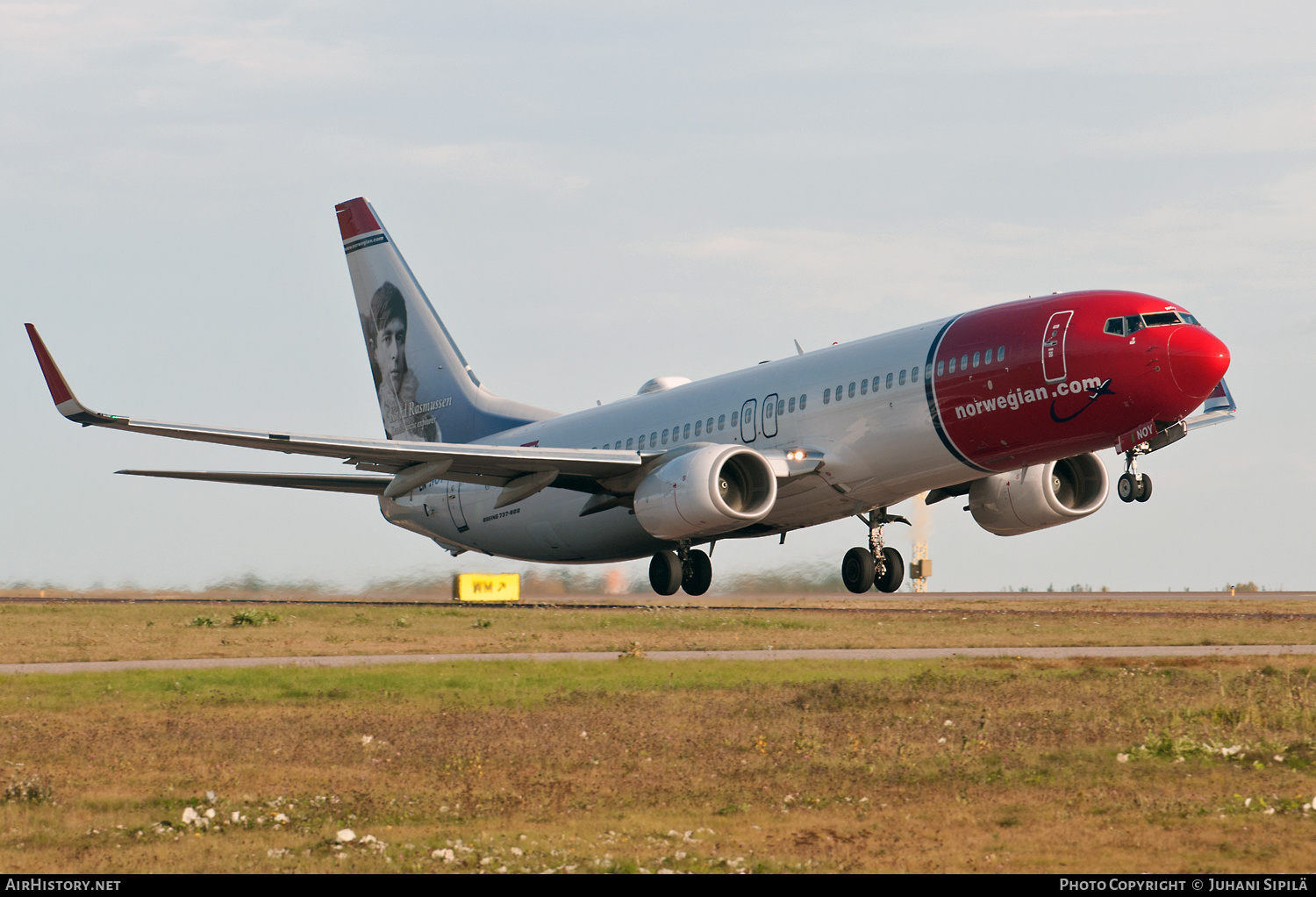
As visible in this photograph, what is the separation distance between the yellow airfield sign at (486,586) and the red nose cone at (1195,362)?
30347mm

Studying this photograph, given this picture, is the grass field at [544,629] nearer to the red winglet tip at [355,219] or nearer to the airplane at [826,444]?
the airplane at [826,444]

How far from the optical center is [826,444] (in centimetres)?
3234

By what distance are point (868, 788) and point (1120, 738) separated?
15.0 feet

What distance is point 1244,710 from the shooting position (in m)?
19.8

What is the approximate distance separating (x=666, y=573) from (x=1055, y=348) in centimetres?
1284

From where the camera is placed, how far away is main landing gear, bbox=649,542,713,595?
37156mm

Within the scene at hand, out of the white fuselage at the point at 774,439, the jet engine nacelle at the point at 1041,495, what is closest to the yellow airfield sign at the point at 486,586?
the white fuselage at the point at 774,439

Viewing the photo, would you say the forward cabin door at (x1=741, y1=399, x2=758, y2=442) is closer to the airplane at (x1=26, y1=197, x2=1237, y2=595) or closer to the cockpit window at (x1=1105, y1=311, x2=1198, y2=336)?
the airplane at (x1=26, y1=197, x2=1237, y2=595)

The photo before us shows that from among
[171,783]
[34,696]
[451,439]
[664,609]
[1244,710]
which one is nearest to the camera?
[171,783]

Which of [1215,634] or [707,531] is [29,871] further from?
[1215,634]

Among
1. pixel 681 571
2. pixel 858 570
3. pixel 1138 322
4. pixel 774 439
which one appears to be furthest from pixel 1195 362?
pixel 681 571

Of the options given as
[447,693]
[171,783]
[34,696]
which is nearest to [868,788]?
[171,783]

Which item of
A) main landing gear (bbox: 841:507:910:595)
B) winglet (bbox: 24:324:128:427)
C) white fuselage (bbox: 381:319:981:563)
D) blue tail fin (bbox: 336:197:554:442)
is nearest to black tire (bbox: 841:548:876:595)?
main landing gear (bbox: 841:507:910:595)

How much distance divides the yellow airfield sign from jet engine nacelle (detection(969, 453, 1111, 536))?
22.4m
